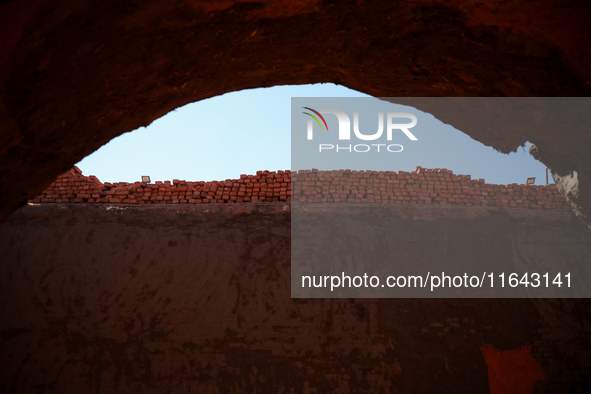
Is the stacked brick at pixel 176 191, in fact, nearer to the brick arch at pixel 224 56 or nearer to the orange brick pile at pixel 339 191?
the orange brick pile at pixel 339 191

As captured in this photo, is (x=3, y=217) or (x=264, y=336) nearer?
(x=3, y=217)

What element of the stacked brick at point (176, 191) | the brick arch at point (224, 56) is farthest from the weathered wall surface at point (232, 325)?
the brick arch at point (224, 56)

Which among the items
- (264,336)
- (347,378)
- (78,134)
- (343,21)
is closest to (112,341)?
(264,336)

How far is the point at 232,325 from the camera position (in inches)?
249

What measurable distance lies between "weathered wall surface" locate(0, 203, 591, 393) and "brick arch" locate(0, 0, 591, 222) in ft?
15.1

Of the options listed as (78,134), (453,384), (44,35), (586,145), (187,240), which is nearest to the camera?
(44,35)

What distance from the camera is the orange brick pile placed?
7238 mm

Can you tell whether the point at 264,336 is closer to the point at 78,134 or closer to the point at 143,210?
the point at 143,210

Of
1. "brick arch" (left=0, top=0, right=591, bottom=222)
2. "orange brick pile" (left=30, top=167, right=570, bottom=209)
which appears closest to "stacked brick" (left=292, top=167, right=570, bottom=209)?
"orange brick pile" (left=30, top=167, right=570, bottom=209)

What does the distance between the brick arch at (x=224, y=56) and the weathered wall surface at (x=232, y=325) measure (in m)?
4.61

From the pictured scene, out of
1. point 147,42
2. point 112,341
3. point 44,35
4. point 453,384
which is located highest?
point 147,42

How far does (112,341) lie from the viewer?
20.5ft

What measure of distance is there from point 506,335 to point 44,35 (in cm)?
734

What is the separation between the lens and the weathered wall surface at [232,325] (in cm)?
599
